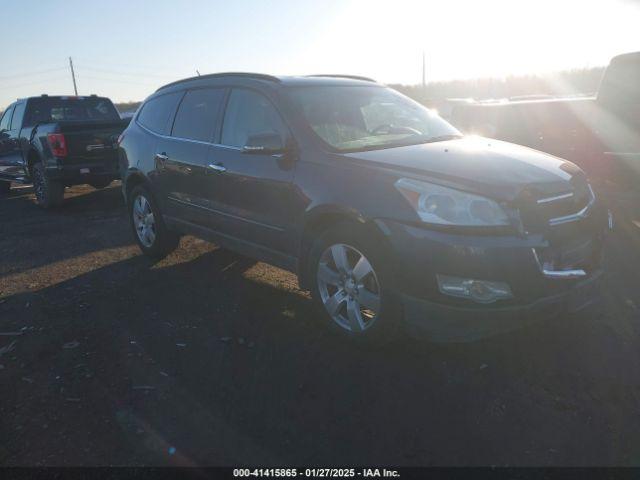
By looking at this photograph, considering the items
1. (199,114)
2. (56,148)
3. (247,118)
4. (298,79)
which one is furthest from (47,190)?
(298,79)

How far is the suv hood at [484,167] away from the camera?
331 cm

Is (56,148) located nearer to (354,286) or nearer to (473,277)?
(354,286)

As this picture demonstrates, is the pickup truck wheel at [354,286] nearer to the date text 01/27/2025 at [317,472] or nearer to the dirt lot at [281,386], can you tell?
the dirt lot at [281,386]

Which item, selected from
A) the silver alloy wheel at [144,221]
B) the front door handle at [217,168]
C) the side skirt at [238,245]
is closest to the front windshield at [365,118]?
the front door handle at [217,168]

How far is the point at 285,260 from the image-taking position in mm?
4305

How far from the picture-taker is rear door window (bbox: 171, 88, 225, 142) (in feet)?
16.4

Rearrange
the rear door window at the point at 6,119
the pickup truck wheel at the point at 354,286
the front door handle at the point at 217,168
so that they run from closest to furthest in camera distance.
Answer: the pickup truck wheel at the point at 354,286, the front door handle at the point at 217,168, the rear door window at the point at 6,119

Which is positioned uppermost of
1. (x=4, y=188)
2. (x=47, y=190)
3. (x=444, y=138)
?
(x=444, y=138)

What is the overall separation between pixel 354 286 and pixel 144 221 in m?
3.45

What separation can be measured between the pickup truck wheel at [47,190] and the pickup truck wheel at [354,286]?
739cm

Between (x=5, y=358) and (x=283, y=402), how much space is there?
214cm

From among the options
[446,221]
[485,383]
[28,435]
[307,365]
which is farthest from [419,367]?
[28,435]

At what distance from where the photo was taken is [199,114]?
5.21m

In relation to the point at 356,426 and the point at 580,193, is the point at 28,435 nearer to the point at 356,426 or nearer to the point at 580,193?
the point at 356,426
